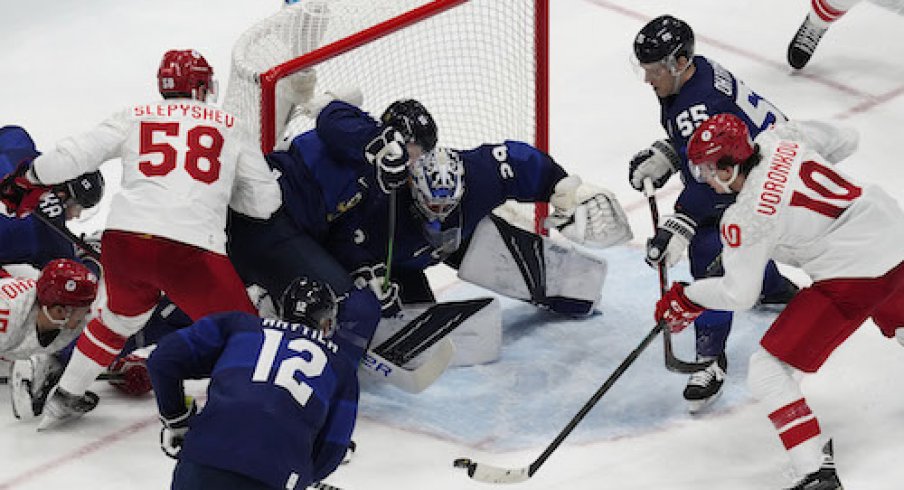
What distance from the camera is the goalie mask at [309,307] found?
15.7ft

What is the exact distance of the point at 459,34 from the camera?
6.79 metres

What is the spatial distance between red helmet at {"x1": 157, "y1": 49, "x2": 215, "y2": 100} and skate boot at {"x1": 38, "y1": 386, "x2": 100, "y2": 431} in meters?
0.87

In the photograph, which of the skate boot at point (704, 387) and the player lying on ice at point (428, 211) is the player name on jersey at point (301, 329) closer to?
the player lying on ice at point (428, 211)

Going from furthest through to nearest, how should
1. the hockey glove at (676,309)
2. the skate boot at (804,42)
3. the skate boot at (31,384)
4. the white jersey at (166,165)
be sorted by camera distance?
1. the skate boot at (804,42)
2. the skate boot at (31,384)
3. the white jersey at (166,165)
4. the hockey glove at (676,309)

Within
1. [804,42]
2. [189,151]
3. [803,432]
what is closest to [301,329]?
[189,151]

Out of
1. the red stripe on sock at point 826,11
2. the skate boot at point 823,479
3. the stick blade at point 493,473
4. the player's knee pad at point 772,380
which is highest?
the player's knee pad at point 772,380

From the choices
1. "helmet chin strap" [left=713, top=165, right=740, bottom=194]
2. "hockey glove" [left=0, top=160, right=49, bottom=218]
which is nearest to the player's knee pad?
"helmet chin strap" [left=713, top=165, right=740, bottom=194]

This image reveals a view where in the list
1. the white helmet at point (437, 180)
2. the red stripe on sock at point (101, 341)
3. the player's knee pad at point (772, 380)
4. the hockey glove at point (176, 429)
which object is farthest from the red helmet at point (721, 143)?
the red stripe on sock at point (101, 341)

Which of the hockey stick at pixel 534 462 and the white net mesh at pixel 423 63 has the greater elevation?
the white net mesh at pixel 423 63

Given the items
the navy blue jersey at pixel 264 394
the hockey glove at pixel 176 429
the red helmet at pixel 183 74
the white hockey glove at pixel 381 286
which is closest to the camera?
the navy blue jersey at pixel 264 394

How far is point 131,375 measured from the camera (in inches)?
244

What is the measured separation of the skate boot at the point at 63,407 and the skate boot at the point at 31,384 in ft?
0.17

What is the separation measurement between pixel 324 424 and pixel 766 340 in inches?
48.3

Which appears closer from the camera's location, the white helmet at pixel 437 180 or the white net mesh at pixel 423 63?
the white helmet at pixel 437 180
